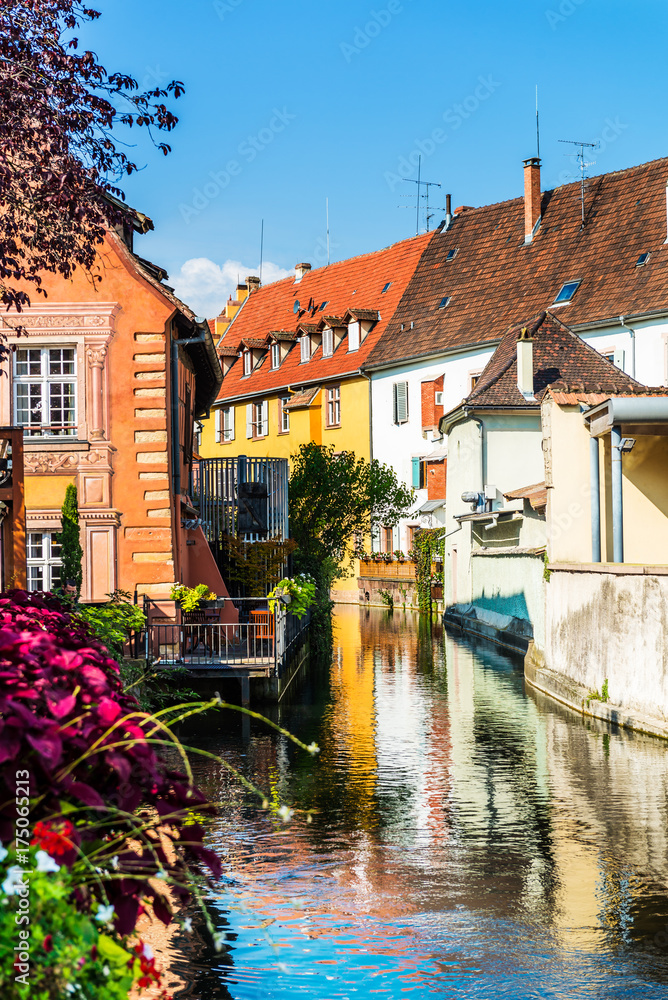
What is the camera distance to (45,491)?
18.9 meters

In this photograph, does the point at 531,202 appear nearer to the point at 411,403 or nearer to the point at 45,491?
the point at 411,403

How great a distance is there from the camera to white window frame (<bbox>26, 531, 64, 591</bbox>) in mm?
19062

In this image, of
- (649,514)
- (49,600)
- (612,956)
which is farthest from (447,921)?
(649,514)

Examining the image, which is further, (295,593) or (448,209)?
(448,209)

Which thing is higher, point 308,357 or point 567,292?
point 308,357

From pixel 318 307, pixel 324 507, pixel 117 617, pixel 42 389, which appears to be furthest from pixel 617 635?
pixel 318 307

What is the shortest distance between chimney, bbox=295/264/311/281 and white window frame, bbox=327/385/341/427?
11417mm

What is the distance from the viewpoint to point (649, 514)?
2325 cm

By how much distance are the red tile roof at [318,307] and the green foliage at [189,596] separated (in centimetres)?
3103

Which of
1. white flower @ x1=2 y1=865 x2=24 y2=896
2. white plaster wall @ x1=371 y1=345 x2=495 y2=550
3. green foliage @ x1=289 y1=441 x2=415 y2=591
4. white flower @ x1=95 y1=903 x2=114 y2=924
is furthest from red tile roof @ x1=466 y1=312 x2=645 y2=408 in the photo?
white flower @ x1=2 y1=865 x2=24 y2=896

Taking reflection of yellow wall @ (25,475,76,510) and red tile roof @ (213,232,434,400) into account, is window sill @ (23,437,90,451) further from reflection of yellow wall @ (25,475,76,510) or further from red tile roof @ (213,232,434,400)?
red tile roof @ (213,232,434,400)

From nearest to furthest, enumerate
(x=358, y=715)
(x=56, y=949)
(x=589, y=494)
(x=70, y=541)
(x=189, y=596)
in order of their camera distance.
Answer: (x=56, y=949)
(x=358, y=715)
(x=70, y=541)
(x=189, y=596)
(x=589, y=494)

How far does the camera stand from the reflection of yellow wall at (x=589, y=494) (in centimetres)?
2097

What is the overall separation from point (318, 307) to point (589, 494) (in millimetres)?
37830
